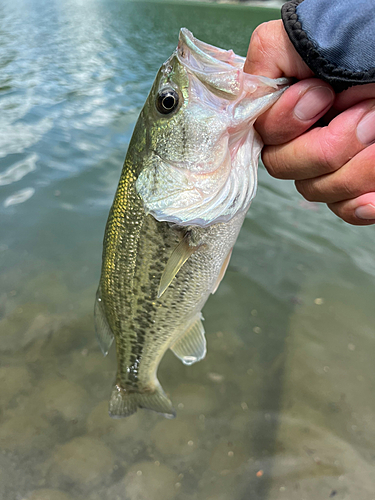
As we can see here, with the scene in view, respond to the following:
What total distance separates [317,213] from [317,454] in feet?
12.2

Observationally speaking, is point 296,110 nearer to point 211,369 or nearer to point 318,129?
point 318,129

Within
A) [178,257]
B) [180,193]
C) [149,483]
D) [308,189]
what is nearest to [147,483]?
[149,483]

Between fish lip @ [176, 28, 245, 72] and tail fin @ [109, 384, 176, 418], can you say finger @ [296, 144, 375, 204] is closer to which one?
fish lip @ [176, 28, 245, 72]

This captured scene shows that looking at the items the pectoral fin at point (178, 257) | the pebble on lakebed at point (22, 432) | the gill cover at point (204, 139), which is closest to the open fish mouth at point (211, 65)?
the gill cover at point (204, 139)

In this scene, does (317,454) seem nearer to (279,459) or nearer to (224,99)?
(279,459)

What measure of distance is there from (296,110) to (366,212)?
578 millimetres

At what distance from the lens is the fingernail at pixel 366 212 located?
1.50 metres

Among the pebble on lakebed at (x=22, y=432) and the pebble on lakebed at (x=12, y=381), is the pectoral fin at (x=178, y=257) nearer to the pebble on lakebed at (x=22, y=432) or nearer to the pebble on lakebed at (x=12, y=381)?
the pebble on lakebed at (x=22, y=432)

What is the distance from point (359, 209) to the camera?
156 centimetres

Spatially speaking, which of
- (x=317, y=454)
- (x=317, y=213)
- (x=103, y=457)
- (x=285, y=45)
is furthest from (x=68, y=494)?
(x=317, y=213)

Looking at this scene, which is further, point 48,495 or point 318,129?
point 48,495

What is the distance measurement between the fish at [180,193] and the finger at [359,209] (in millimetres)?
464

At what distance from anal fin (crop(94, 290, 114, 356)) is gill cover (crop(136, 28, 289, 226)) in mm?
942

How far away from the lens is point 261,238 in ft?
16.1
